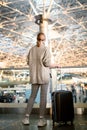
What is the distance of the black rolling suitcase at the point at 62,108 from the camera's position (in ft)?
9.89

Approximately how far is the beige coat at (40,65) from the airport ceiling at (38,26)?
4.38ft

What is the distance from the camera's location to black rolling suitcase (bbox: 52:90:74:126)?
3016mm

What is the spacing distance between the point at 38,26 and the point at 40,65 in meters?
3.69

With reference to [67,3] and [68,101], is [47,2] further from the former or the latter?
[68,101]

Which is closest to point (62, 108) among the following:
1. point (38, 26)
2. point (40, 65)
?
point (40, 65)

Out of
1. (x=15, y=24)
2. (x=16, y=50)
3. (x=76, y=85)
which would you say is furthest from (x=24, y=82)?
(x=16, y=50)

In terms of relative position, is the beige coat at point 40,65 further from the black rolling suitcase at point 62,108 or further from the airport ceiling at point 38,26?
the airport ceiling at point 38,26

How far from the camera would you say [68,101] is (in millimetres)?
3102

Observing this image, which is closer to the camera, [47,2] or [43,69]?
[43,69]

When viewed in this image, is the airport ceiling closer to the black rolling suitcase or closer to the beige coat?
the beige coat

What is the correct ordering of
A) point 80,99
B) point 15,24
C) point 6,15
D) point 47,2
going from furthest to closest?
point 15,24
point 6,15
point 47,2
point 80,99

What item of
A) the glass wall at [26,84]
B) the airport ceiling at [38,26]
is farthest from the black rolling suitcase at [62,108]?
the airport ceiling at [38,26]

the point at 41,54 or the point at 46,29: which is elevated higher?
the point at 46,29

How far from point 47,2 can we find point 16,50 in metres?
5.07
